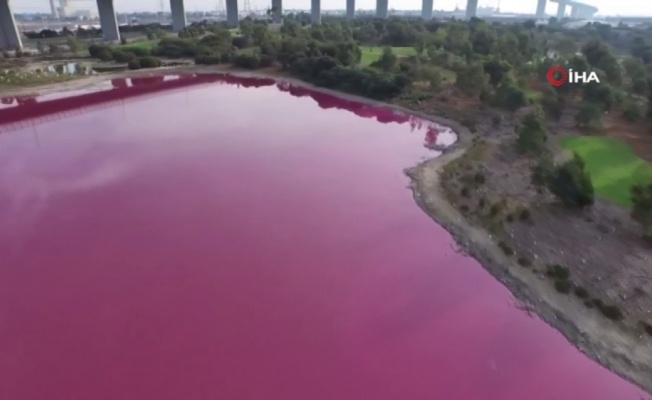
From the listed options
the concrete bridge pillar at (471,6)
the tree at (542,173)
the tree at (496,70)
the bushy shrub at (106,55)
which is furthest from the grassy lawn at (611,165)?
the concrete bridge pillar at (471,6)

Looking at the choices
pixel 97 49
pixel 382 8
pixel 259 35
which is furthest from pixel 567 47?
pixel 382 8

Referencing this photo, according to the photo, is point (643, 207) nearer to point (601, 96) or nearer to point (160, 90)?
point (601, 96)

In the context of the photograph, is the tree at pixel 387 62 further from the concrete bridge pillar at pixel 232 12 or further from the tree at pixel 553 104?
the concrete bridge pillar at pixel 232 12

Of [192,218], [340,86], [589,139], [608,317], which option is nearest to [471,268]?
[608,317]

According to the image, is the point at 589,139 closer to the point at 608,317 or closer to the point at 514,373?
the point at 608,317

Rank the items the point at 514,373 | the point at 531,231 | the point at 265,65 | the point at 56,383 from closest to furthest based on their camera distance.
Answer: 1. the point at 56,383
2. the point at 514,373
3. the point at 531,231
4. the point at 265,65
